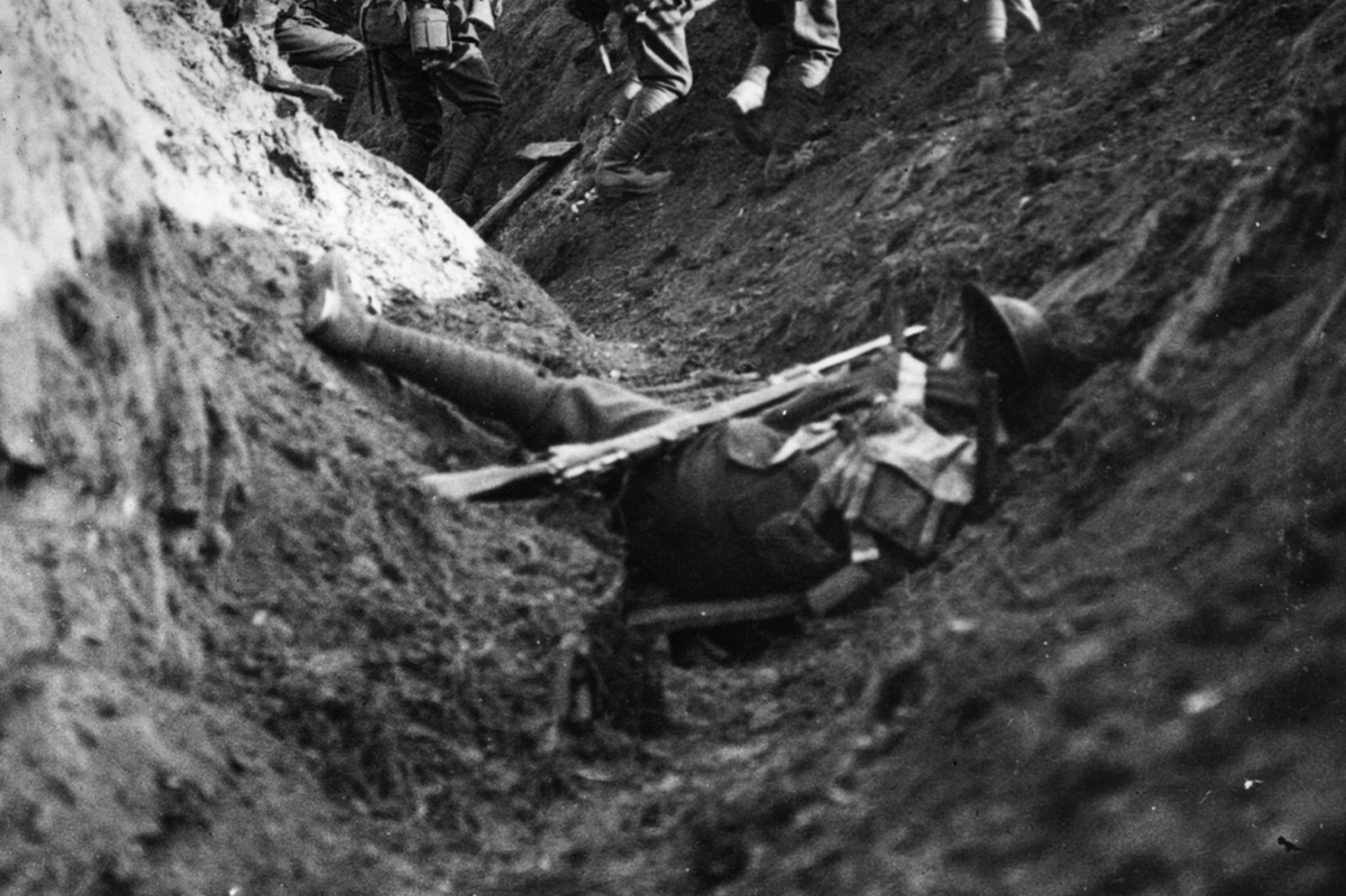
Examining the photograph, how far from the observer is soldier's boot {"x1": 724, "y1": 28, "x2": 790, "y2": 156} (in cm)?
559

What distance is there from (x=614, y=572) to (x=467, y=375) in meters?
0.85

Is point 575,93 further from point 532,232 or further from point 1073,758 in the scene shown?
point 1073,758

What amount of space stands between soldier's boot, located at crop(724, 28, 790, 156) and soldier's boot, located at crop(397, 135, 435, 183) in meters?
2.07

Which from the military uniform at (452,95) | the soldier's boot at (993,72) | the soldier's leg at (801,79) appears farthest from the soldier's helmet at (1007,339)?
the military uniform at (452,95)

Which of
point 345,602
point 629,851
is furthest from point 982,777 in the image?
point 345,602

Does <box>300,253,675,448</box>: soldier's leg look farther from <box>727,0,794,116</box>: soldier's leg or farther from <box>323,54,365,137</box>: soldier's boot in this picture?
<box>323,54,365,137</box>: soldier's boot

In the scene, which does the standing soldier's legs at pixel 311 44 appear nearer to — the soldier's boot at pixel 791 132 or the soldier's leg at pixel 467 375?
the soldier's boot at pixel 791 132

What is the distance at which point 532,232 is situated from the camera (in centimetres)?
681

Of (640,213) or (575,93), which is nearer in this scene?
(640,213)

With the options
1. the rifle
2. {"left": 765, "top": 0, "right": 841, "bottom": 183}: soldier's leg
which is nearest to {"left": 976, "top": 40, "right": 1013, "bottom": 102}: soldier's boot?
{"left": 765, "top": 0, "right": 841, "bottom": 183}: soldier's leg

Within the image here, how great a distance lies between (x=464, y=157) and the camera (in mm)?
7133

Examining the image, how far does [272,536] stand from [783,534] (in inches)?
49.1

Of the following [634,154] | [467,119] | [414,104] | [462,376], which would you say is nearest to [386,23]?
[414,104]

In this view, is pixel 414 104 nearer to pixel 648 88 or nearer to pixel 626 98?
pixel 626 98
